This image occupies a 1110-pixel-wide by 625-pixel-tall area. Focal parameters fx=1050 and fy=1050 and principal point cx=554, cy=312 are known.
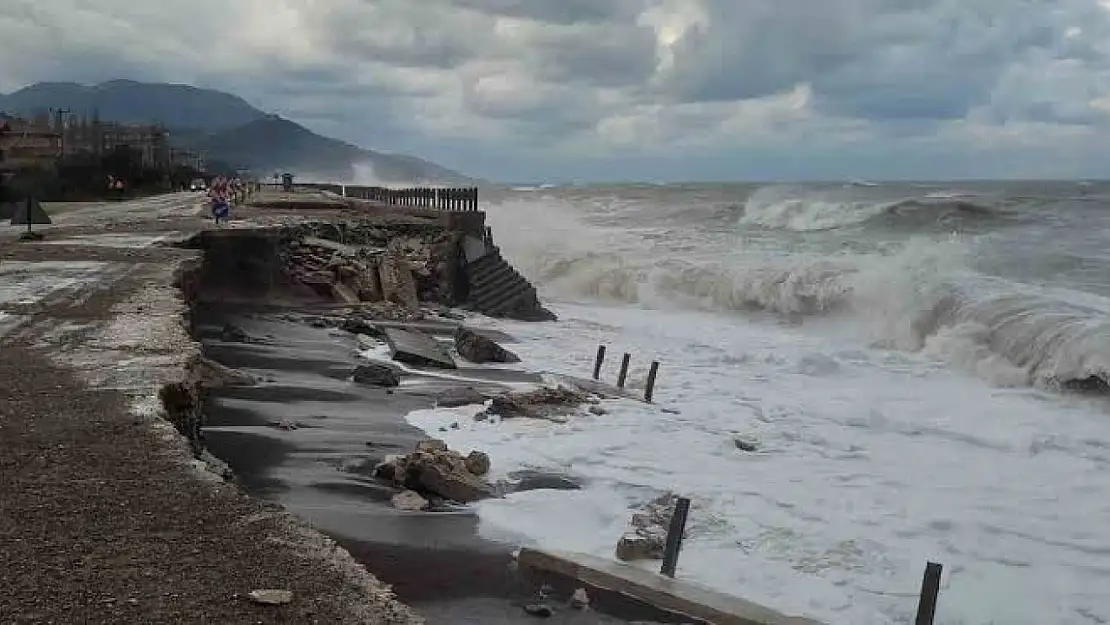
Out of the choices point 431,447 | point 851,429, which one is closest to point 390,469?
point 431,447

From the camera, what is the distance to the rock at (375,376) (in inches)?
514

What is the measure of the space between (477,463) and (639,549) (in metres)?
2.33

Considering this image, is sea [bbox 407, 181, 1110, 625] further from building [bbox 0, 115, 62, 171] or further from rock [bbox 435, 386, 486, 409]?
building [bbox 0, 115, 62, 171]

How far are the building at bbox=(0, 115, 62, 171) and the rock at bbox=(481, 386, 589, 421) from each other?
35143 mm

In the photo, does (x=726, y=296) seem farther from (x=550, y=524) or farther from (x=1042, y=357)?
(x=550, y=524)

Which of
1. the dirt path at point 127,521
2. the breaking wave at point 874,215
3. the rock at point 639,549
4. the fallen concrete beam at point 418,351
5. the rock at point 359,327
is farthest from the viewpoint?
the breaking wave at point 874,215

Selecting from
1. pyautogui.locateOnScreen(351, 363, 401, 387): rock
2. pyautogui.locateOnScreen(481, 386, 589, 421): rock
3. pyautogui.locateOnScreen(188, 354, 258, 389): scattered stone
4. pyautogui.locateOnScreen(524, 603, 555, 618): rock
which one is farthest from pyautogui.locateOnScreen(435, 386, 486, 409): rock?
pyautogui.locateOnScreen(524, 603, 555, 618): rock

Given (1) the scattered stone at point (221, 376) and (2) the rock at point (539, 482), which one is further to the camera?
(1) the scattered stone at point (221, 376)

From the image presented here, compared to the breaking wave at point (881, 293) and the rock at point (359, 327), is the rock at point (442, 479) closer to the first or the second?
the rock at point (359, 327)

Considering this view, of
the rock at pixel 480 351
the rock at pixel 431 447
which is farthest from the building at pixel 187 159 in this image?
the rock at pixel 431 447

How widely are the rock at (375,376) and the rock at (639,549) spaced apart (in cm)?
636

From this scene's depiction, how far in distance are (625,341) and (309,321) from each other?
234 inches

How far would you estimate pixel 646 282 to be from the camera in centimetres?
2997

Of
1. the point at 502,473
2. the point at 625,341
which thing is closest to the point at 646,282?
the point at 625,341
